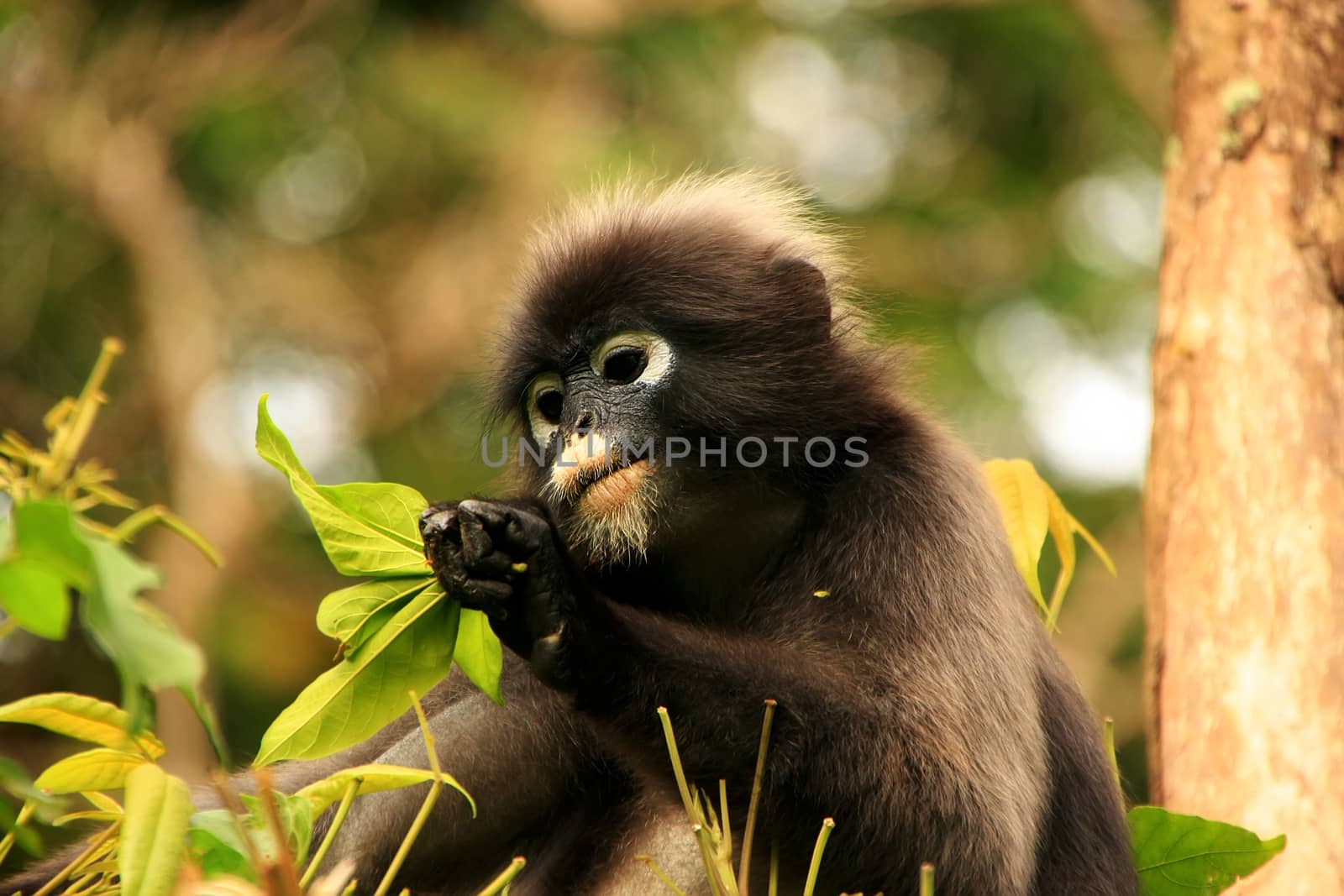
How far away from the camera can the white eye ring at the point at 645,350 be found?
3248 mm

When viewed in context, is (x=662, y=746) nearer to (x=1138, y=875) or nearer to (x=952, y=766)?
(x=952, y=766)

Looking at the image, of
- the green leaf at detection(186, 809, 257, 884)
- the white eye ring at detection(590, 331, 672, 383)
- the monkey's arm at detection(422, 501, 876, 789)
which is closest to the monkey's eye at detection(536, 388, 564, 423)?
the white eye ring at detection(590, 331, 672, 383)

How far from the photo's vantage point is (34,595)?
127cm

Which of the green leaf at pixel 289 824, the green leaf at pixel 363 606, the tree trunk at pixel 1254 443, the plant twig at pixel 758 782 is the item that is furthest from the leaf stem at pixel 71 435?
the tree trunk at pixel 1254 443

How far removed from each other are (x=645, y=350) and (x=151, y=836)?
192 centimetres

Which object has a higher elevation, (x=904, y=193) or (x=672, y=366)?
(x=904, y=193)

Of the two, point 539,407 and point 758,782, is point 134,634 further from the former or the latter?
point 539,407

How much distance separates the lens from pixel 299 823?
188 centimetres

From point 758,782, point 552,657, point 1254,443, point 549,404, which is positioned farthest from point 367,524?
point 1254,443

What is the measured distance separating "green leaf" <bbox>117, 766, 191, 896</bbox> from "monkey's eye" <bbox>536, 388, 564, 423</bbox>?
193cm

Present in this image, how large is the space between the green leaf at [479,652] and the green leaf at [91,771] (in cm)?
66

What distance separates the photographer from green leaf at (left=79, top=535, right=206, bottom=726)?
120 centimetres

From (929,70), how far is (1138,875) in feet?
30.9

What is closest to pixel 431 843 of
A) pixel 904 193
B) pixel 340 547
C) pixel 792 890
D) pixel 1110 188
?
pixel 792 890
